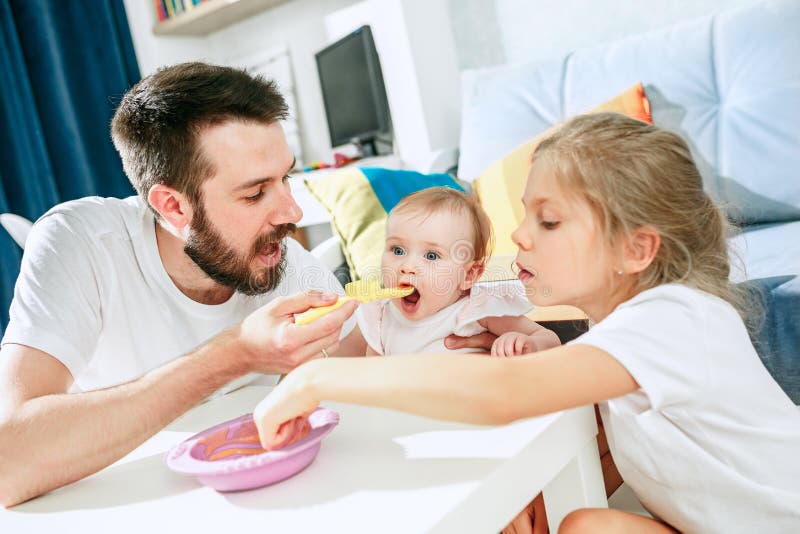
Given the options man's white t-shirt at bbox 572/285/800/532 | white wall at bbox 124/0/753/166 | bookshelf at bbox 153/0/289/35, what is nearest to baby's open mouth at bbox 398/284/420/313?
man's white t-shirt at bbox 572/285/800/532

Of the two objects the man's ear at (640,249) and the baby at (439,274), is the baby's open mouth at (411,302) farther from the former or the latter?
the man's ear at (640,249)

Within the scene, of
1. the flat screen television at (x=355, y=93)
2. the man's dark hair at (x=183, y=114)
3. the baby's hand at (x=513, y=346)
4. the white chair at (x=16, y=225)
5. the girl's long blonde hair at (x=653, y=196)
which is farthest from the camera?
the flat screen television at (x=355, y=93)

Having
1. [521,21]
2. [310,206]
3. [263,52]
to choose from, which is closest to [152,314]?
[310,206]

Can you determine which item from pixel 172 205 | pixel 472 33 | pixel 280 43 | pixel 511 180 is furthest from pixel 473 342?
pixel 280 43

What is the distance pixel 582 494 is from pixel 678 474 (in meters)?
0.11

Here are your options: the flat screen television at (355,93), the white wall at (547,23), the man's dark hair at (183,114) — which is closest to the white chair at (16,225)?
the man's dark hair at (183,114)

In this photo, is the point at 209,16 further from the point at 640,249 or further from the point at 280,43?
the point at 640,249

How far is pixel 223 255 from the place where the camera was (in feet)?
4.14

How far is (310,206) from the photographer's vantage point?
274cm

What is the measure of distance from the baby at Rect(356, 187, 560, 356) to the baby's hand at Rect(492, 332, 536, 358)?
12cm

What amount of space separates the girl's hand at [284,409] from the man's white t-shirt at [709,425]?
11.6 inches

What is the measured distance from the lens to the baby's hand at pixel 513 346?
1004 millimetres

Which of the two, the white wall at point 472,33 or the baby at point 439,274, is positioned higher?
the white wall at point 472,33

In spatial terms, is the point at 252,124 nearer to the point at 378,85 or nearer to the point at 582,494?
the point at 582,494
